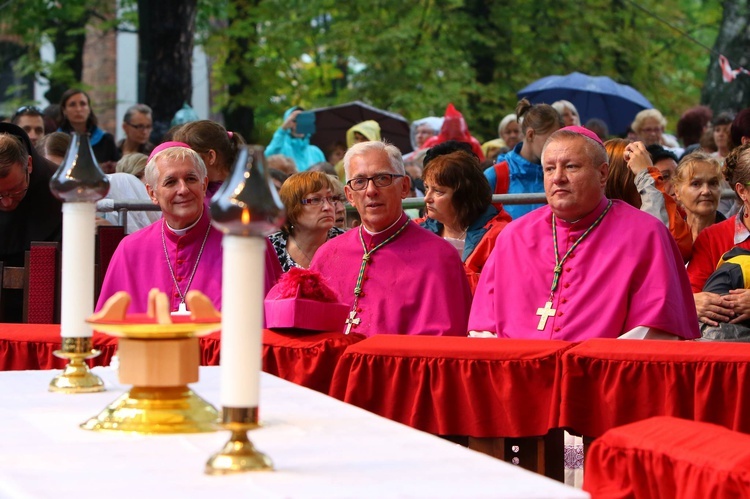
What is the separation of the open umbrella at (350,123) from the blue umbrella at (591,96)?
1388 millimetres

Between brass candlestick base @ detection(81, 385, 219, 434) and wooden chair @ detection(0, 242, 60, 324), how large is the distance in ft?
10.5

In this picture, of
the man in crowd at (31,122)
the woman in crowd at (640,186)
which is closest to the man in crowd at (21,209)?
the woman in crowd at (640,186)

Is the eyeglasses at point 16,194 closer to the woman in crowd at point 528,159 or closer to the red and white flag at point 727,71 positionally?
the woman in crowd at point 528,159

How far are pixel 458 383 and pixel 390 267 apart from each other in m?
1.74

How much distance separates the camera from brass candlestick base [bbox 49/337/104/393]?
3.83 metres

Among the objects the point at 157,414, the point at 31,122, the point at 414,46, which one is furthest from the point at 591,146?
the point at 414,46

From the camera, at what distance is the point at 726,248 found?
6547 mm

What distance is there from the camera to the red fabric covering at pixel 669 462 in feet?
9.73

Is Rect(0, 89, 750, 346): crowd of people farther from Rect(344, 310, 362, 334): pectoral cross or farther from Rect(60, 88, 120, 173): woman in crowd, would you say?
Rect(60, 88, 120, 173): woman in crowd

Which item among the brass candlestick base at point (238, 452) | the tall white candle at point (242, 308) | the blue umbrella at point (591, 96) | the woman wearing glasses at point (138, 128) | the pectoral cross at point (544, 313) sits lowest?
the brass candlestick base at point (238, 452)

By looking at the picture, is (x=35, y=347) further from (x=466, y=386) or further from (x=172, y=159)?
(x=466, y=386)

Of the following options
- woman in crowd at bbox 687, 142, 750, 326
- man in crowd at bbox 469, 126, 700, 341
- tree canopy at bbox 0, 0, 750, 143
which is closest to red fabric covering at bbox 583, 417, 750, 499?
man in crowd at bbox 469, 126, 700, 341

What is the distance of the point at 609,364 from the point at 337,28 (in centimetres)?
1603

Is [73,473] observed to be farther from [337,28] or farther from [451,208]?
[337,28]
